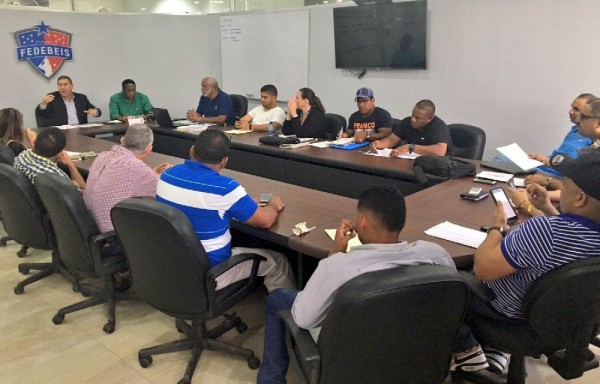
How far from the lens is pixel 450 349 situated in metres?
1.51

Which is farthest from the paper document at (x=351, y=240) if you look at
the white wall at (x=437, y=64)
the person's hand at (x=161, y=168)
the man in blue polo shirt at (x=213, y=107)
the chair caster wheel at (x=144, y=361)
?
the man in blue polo shirt at (x=213, y=107)

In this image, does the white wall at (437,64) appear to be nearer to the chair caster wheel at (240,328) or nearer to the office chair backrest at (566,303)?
the office chair backrest at (566,303)

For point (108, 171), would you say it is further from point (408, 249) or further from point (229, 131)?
point (229, 131)

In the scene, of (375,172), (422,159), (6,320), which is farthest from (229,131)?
(6,320)

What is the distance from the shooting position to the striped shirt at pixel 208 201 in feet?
6.58

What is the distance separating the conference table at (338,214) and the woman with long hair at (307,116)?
156 centimetres

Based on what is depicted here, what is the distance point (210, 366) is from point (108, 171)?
1.14 meters

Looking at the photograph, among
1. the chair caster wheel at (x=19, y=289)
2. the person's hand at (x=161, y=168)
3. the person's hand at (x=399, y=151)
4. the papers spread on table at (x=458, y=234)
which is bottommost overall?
the chair caster wheel at (x=19, y=289)

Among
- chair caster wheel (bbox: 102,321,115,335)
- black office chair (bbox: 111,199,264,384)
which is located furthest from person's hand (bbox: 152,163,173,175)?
black office chair (bbox: 111,199,264,384)

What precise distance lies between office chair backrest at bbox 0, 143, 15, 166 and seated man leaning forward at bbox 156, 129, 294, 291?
63.4 inches

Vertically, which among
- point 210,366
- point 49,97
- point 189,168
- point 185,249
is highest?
point 49,97

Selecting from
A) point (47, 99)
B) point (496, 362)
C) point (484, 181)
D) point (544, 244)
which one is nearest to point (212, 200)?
point (544, 244)

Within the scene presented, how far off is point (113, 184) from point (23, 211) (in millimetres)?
647

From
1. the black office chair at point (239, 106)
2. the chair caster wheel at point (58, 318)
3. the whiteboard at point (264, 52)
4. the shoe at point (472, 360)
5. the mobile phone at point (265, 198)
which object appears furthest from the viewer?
Result: the whiteboard at point (264, 52)
